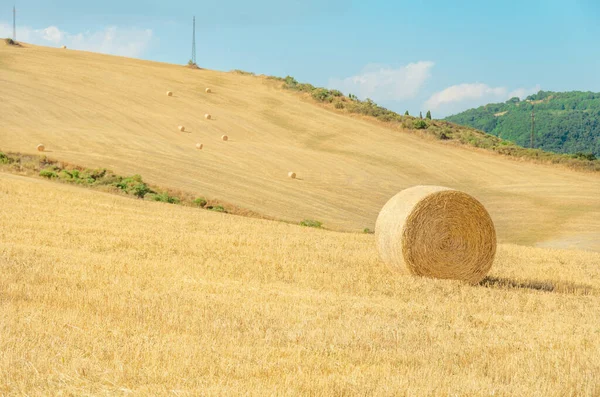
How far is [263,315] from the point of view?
9742 millimetres

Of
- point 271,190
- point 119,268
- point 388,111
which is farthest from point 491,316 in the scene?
point 388,111

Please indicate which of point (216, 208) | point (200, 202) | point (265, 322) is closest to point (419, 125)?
→ point (200, 202)

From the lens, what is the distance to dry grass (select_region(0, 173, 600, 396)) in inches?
273

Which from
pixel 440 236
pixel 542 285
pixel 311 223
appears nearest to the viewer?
pixel 542 285

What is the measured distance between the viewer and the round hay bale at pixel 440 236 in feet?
49.4

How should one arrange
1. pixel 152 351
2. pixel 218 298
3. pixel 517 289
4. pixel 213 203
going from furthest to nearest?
pixel 213 203
pixel 517 289
pixel 218 298
pixel 152 351

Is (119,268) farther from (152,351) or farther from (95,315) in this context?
(152,351)

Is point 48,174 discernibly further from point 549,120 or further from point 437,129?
point 549,120

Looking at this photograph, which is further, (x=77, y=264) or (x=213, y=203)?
(x=213, y=203)

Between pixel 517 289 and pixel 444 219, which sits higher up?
pixel 444 219

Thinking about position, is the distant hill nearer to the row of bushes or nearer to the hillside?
the row of bushes

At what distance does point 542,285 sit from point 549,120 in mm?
111637

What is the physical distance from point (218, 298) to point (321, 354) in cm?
308

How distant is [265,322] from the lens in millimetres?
9320
